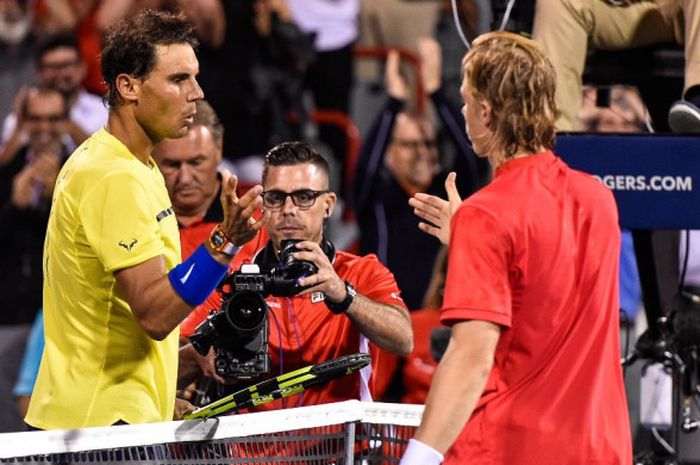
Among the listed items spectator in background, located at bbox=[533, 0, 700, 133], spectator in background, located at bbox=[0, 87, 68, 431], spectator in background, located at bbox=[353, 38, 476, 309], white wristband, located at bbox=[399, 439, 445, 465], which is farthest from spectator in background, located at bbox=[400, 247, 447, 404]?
white wristband, located at bbox=[399, 439, 445, 465]

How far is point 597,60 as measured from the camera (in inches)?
215

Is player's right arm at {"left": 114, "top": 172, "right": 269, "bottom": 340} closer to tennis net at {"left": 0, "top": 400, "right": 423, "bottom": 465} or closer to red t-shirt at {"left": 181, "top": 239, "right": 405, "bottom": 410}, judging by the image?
tennis net at {"left": 0, "top": 400, "right": 423, "bottom": 465}

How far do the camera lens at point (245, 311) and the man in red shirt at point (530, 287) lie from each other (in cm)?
80

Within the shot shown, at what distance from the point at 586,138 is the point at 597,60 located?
32.5 inches

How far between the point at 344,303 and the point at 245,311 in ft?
1.53

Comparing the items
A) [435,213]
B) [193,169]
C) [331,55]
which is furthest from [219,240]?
[331,55]

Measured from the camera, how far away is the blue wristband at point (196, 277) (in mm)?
3717

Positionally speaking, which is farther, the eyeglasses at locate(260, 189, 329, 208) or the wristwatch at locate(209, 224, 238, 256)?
the eyeglasses at locate(260, 189, 329, 208)

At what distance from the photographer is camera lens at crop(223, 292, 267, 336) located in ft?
13.2

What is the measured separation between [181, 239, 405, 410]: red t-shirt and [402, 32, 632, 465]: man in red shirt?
132 cm

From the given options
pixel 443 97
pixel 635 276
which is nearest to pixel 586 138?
pixel 635 276

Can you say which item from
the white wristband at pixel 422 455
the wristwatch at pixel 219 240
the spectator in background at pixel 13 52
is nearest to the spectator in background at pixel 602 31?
the wristwatch at pixel 219 240

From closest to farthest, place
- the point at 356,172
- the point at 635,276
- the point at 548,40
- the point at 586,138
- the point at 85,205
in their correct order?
the point at 85,205, the point at 586,138, the point at 548,40, the point at 635,276, the point at 356,172

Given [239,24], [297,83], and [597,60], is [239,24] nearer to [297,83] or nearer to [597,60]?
[297,83]
